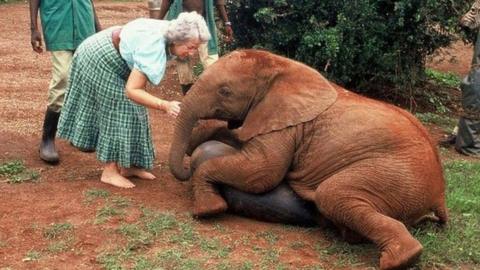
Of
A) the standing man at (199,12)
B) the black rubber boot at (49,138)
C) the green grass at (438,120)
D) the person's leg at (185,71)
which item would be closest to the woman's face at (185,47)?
the black rubber boot at (49,138)

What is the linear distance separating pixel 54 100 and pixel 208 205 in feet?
6.76

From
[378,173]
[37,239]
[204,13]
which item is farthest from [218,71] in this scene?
[204,13]

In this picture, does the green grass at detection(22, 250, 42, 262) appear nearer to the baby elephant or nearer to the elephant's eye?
the baby elephant

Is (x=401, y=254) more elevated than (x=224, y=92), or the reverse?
(x=224, y=92)

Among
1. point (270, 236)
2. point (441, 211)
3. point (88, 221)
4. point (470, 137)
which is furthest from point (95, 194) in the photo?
point (470, 137)

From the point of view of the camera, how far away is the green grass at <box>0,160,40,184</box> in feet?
20.5

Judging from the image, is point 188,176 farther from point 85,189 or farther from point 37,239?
point 37,239

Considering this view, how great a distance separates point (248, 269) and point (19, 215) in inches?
71.1

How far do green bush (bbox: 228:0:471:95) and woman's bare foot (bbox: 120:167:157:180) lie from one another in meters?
3.45

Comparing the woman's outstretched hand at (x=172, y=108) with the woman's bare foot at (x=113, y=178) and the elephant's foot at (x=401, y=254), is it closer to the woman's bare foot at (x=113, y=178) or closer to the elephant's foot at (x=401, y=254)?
the woman's bare foot at (x=113, y=178)

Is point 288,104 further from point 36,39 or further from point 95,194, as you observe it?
point 36,39

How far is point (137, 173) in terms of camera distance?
6391 millimetres

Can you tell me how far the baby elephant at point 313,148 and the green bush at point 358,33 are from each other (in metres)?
3.63

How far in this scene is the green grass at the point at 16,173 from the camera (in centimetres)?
625
